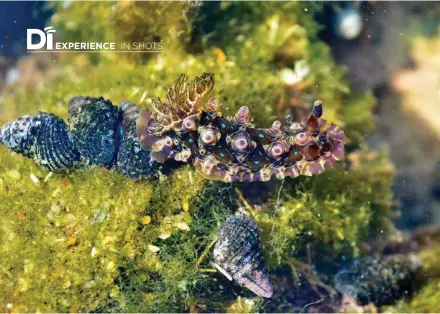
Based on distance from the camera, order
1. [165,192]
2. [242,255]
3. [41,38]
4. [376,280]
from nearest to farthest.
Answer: [242,255] < [165,192] < [376,280] < [41,38]

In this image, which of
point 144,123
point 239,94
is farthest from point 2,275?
point 239,94

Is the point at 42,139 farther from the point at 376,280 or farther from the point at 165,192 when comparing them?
the point at 376,280

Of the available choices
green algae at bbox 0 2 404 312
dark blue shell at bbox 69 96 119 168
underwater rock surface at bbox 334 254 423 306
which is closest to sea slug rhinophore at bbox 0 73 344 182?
dark blue shell at bbox 69 96 119 168

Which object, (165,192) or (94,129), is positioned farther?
(165,192)

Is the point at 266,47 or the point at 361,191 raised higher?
the point at 266,47

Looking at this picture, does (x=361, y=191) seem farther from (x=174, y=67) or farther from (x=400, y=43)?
(x=174, y=67)

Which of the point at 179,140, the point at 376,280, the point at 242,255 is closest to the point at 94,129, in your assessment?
the point at 179,140

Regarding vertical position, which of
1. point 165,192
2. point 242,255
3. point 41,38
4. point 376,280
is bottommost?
point 376,280

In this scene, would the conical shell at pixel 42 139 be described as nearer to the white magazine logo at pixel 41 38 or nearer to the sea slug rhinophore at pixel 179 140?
the sea slug rhinophore at pixel 179 140
